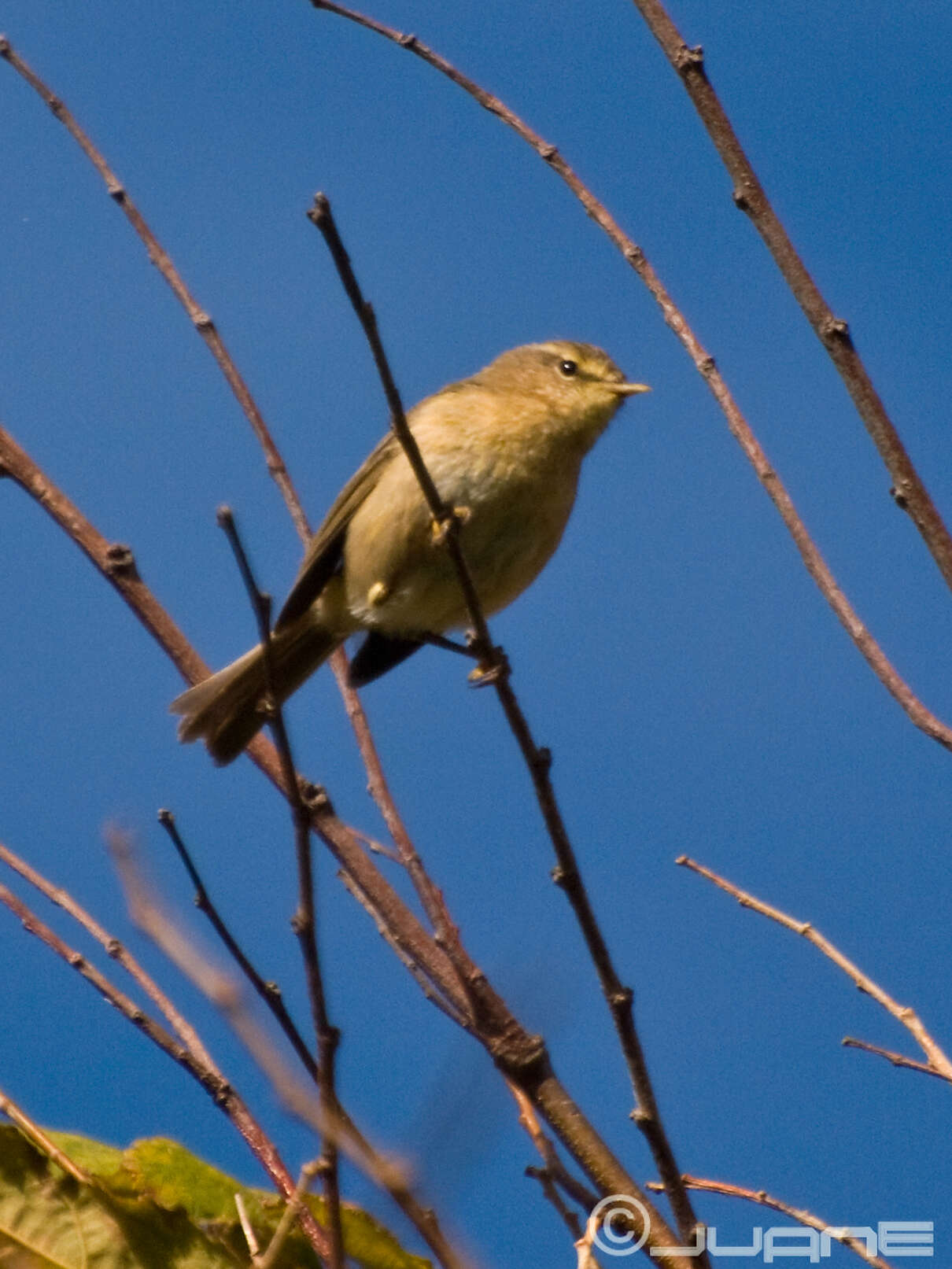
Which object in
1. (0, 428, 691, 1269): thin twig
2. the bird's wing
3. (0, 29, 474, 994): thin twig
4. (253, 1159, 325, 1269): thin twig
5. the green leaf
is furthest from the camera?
the bird's wing

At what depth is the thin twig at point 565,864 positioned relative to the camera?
5.56 ft

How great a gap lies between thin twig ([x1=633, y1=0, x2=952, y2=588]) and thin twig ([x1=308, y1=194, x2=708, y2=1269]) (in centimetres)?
50

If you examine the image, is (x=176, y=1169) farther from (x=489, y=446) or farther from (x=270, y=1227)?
(x=489, y=446)

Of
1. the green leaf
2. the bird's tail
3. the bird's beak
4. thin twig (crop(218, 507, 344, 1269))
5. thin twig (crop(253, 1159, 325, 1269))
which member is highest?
the bird's beak

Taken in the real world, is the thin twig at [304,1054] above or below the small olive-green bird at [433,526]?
below

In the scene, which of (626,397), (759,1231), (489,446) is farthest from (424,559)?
(759,1231)

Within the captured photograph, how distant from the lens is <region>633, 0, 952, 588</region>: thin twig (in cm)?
167

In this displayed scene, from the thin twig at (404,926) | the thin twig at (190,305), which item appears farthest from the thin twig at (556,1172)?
the thin twig at (190,305)

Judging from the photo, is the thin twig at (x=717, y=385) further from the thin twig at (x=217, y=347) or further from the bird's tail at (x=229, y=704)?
A: the bird's tail at (x=229, y=704)

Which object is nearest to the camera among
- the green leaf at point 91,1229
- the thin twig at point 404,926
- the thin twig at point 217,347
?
the green leaf at point 91,1229

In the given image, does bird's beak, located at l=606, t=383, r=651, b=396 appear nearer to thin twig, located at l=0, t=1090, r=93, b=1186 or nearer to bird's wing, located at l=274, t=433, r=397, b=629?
bird's wing, located at l=274, t=433, r=397, b=629

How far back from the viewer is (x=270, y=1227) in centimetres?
179

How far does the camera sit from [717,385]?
197 centimetres

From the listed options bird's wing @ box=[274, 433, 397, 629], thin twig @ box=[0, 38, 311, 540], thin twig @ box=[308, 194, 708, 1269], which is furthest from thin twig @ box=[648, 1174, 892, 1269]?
bird's wing @ box=[274, 433, 397, 629]
